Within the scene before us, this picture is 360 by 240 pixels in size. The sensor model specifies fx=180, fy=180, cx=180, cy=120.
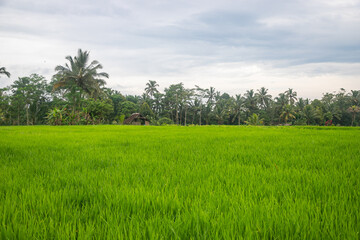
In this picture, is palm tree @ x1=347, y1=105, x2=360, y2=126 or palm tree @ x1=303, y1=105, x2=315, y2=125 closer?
palm tree @ x1=303, y1=105, x2=315, y2=125

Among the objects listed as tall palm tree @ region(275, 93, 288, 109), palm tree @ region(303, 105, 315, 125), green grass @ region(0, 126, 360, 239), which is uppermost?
tall palm tree @ region(275, 93, 288, 109)

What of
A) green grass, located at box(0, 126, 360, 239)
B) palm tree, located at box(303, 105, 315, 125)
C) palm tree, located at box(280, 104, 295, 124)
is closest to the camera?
green grass, located at box(0, 126, 360, 239)

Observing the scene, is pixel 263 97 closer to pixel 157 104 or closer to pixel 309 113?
pixel 309 113

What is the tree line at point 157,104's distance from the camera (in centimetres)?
2722

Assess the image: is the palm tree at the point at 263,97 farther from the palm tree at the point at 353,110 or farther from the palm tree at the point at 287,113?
the palm tree at the point at 353,110

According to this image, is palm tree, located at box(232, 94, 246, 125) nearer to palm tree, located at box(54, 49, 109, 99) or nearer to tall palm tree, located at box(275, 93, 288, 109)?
tall palm tree, located at box(275, 93, 288, 109)

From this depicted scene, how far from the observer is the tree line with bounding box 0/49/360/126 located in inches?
1072

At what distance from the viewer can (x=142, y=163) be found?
7.82 feet

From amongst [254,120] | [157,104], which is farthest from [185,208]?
[157,104]

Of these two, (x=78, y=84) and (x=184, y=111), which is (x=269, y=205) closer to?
(x=78, y=84)

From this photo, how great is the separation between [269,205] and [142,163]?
164 cm

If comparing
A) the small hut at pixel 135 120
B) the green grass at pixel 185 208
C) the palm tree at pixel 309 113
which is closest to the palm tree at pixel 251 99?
the palm tree at pixel 309 113

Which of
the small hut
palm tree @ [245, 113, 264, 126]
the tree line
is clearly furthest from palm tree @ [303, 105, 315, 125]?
the small hut

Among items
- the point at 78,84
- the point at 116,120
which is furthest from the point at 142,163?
the point at 116,120
